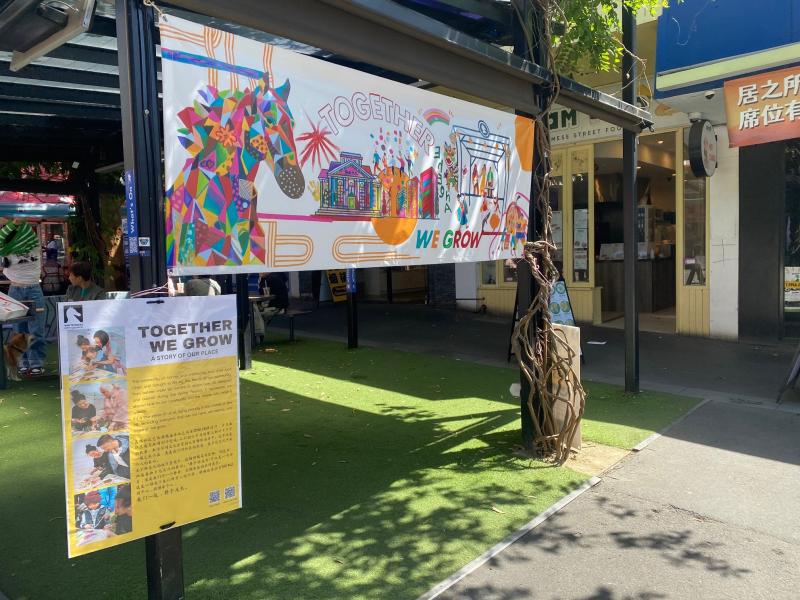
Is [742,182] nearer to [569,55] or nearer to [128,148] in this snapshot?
[569,55]

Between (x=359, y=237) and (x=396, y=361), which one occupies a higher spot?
(x=359, y=237)

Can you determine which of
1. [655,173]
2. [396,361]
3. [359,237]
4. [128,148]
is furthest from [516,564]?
[655,173]

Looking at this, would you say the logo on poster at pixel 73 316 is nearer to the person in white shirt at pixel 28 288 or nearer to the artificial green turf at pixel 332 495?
the artificial green turf at pixel 332 495

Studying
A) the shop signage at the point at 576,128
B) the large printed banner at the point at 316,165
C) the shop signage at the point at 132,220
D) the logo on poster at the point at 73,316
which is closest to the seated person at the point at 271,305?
the shop signage at the point at 576,128

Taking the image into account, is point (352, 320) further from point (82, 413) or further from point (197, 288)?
point (82, 413)

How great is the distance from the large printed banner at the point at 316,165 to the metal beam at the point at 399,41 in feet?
0.38

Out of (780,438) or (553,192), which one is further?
(553,192)

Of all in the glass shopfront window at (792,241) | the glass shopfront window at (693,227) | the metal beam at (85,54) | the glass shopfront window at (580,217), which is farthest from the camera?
the glass shopfront window at (580,217)

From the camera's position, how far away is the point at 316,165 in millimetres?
3365

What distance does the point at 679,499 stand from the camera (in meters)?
4.25

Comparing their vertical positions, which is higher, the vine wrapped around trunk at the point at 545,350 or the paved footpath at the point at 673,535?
the vine wrapped around trunk at the point at 545,350

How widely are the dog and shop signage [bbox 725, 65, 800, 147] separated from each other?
8842mm

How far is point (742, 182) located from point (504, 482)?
23.4 feet

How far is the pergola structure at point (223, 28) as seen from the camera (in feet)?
8.40
